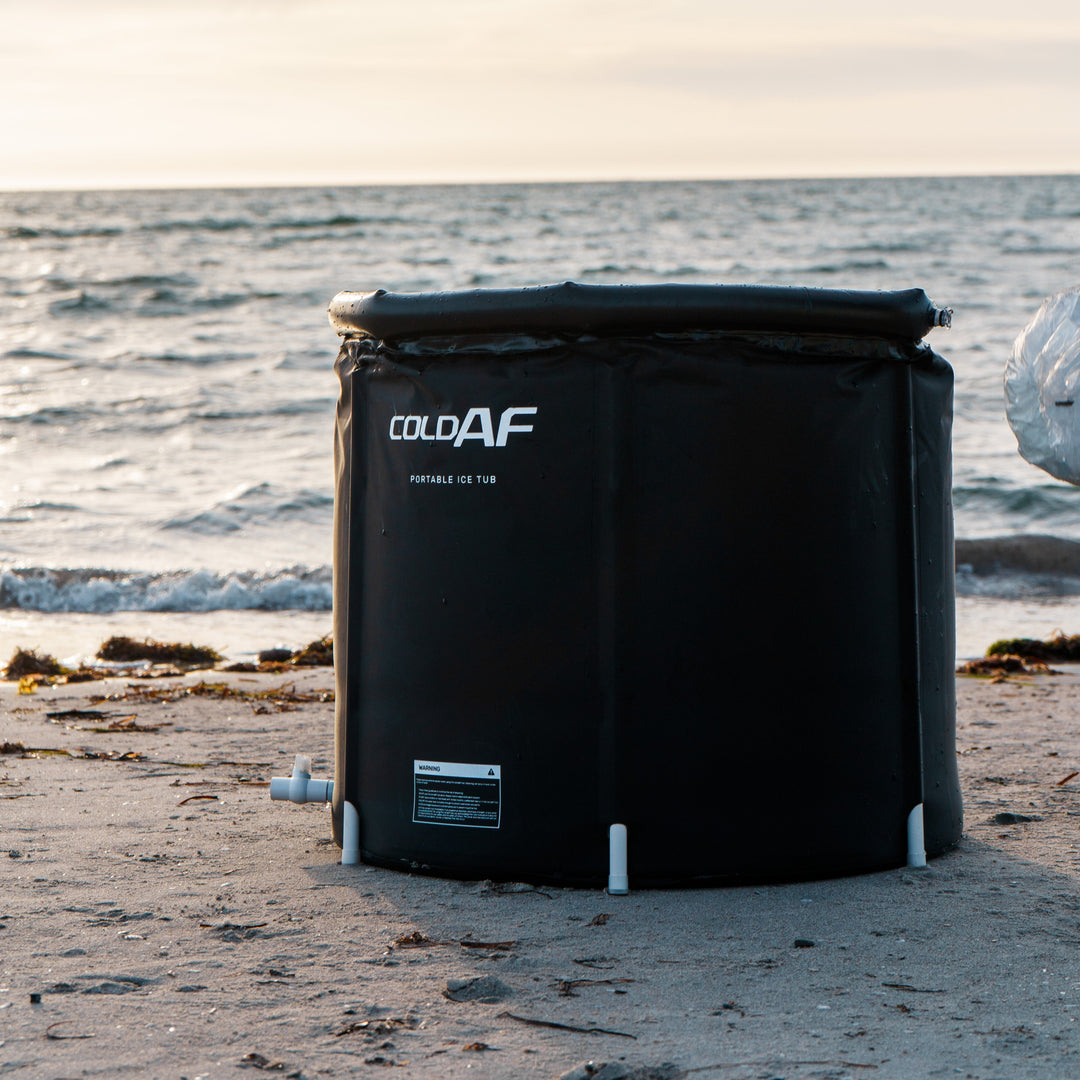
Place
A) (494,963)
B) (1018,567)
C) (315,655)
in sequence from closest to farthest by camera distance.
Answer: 1. (494,963)
2. (315,655)
3. (1018,567)

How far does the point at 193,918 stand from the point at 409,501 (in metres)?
1.02

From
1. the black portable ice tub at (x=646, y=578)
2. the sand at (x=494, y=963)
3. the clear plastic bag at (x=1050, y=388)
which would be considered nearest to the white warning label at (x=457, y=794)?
the black portable ice tub at (x=646, y=578)

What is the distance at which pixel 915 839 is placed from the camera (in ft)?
10.0

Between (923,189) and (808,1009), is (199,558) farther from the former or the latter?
(923,189)

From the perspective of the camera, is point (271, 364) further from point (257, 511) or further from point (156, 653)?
point (156, 653)

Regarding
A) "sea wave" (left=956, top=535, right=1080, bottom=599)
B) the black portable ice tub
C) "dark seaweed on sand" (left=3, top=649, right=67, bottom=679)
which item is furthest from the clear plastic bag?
"sea wave" (left=956, top=535, right=1080, bottom=599)

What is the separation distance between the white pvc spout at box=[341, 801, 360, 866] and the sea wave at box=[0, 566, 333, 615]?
19.7ft

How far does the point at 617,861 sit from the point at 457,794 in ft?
1.31

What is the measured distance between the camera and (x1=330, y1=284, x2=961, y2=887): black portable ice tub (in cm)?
280

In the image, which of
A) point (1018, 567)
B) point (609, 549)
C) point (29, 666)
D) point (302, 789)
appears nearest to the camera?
point (609, 549)

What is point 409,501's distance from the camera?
2969 millimetres

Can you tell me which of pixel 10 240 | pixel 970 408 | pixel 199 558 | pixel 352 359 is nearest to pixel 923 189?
pixel 10 240

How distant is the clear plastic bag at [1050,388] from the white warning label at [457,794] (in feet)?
4.89

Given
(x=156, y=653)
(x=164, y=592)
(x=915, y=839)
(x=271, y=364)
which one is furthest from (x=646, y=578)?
(x=271, y=364)
